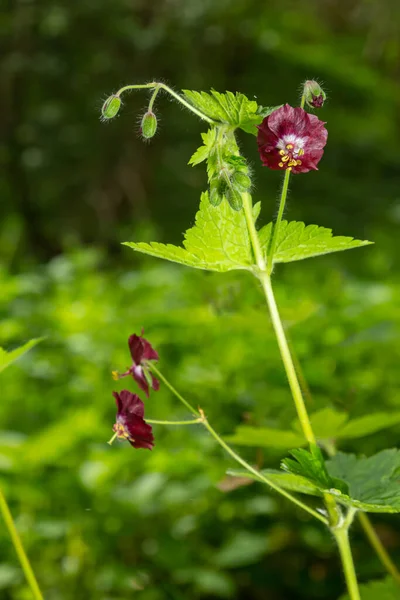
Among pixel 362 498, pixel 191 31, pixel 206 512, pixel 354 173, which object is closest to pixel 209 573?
pixel 206 512

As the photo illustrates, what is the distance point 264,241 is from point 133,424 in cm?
25

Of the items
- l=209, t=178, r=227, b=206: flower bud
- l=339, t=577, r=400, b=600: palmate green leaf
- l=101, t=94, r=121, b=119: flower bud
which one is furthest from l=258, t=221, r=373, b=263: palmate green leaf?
l=339, t=577, r=400, b=600: palmate green leaf

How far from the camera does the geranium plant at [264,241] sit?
721 mm

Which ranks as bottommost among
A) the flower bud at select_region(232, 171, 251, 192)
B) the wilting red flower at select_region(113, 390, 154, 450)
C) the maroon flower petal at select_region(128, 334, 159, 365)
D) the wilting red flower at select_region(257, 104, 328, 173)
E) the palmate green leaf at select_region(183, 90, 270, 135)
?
the wilting red flower at select_region(113, 390, 154, 450)

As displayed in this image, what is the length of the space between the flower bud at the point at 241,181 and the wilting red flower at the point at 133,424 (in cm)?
26

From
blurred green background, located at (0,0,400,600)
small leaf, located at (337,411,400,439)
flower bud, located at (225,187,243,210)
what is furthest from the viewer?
blurred green background, located at (0,0,400,600)

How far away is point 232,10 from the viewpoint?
6.88 m

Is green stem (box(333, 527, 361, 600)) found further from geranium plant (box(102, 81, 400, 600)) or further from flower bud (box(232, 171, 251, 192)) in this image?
flower bud (box(232, 171, 251, 192))

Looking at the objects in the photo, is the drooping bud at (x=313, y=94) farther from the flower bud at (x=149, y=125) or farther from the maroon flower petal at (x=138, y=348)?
the maroon flower petal at (x=138, y=348)

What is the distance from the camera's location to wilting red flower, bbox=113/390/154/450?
2.62ft

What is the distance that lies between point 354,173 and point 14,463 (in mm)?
7109

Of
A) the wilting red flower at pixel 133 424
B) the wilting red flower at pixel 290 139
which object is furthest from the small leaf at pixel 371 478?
the wilting red flower at pixel 290 139

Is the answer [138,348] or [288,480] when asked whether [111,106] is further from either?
[288,480]

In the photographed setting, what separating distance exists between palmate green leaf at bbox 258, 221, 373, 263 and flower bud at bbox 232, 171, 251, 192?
99 mm
